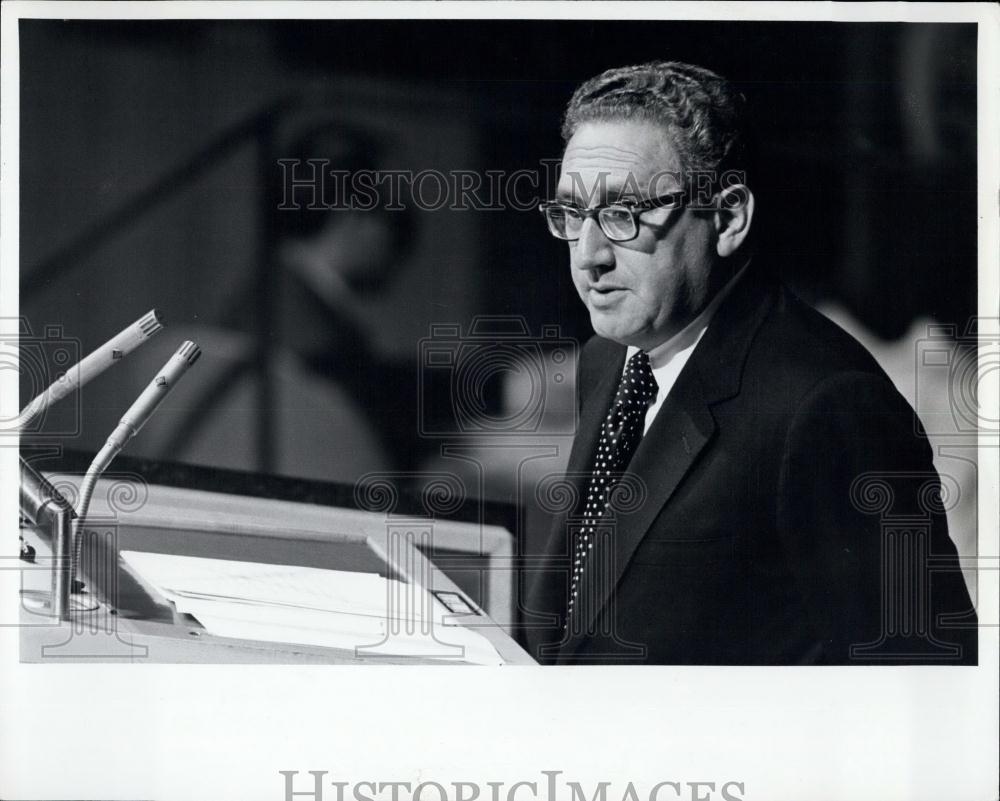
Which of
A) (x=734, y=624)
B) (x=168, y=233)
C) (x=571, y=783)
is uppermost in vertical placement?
(x=168, y=233)

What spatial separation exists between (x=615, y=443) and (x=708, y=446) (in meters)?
0.26

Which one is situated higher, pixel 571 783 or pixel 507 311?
pixel 507 311

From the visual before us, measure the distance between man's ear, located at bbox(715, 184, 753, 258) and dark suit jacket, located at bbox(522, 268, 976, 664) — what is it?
111 mm

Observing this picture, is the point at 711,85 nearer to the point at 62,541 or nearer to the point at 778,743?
the point at 778,743

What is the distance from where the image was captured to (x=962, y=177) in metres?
3.11

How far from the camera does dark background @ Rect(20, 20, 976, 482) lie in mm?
3074

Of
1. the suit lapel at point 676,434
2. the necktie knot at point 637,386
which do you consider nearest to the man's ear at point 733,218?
the suit lapel at point 676,434

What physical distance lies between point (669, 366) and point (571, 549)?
0.59 m

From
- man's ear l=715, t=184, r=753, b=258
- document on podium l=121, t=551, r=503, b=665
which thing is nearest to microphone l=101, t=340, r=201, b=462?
document on podium l=121, t=551, r=503, b=665

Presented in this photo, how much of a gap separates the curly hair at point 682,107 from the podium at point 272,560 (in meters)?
1.16

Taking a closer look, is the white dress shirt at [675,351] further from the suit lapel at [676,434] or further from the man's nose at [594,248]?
the man's nose at [594,248]

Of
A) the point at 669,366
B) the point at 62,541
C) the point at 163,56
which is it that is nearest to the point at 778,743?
the point at 669,366

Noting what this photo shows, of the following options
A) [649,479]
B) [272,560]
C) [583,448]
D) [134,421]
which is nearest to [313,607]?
[272,560]

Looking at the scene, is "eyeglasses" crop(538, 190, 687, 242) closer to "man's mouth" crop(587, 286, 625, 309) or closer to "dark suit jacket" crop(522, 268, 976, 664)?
"man's mouth" crop(587, 286, 625, 309)
